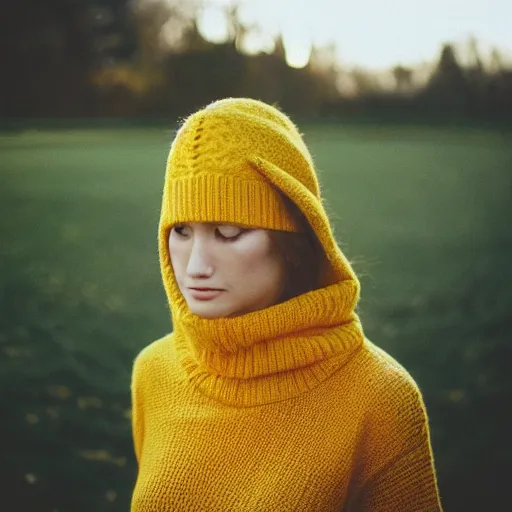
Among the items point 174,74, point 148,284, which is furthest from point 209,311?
point 148,284

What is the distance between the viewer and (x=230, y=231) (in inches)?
32.4

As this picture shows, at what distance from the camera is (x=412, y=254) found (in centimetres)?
235

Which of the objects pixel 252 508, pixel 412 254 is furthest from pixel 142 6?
pixel 252 508

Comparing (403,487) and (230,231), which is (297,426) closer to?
(403,487)

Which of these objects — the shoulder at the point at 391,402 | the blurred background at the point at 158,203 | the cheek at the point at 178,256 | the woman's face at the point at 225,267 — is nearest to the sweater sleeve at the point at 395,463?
the shoulder at the point at 391,402

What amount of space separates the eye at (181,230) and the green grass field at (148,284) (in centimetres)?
120

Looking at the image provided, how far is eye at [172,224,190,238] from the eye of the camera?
853mm

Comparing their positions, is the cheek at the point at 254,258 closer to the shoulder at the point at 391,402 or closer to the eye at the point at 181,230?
the eye at the point at 181,230

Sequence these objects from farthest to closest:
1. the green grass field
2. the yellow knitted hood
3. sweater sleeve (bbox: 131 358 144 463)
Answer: the green grass field, sweater sleeve (bbox: 131 358 144 463), the yellow knitted hood

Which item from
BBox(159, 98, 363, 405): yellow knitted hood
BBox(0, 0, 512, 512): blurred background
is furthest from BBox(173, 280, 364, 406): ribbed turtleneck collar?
BBox(0, 0, 512, 512): blurred background

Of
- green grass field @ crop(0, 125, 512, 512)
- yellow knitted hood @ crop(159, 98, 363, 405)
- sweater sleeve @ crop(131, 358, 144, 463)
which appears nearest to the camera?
yellow knitted hood @ crop(159, 98, 363, 405)

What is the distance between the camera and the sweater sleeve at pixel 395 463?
0.86 m

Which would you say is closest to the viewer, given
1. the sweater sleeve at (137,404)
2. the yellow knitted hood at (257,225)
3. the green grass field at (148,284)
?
the yellow knitted hood at (257,225)

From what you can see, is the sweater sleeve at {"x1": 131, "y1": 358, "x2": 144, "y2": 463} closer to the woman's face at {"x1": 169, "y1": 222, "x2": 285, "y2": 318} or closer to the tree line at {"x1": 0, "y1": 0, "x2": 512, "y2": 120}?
the woman's face at {"x1": 169, "y1": 222, "x2": 285, "y2": 318}
